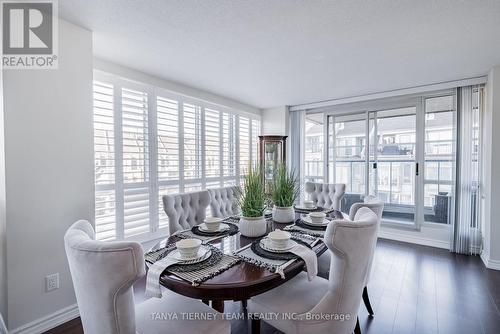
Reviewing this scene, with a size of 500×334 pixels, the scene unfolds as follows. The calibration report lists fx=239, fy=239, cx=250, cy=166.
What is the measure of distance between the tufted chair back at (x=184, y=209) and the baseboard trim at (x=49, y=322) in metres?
1.00

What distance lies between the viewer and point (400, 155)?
3.96 metres

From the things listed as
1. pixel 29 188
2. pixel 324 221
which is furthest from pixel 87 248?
pixel 324 221

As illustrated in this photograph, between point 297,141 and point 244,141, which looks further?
point 297,141

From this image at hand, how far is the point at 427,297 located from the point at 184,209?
245cm

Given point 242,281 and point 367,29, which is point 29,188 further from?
point 367,29

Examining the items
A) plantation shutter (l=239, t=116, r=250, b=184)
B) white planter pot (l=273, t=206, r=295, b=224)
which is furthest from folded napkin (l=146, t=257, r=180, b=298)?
plantation shutter (l=239, t=116, r=250, b=184)

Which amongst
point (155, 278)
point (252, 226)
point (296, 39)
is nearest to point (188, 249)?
point (155, 278)

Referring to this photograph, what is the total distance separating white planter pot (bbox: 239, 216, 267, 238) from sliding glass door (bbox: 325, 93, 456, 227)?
3.17 meters

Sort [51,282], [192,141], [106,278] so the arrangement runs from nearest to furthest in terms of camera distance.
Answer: [106,278] → [51,282] → [192,141]

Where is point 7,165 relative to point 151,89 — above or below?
below

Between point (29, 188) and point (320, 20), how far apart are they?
2.54m

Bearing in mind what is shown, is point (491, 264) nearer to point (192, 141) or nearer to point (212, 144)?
point (212, 144)

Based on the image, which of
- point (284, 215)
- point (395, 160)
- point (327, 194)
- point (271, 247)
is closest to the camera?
point (271, 247)

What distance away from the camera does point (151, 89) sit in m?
3.06
